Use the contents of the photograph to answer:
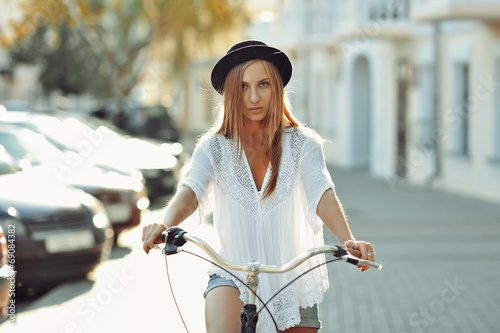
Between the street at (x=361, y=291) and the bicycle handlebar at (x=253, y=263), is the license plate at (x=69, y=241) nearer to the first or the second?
the street at (x=361, y=291)

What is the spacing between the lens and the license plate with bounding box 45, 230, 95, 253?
27.2 ft

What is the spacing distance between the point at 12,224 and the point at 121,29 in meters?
20.8

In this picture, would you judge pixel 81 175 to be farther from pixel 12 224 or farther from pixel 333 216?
pixel 333 216

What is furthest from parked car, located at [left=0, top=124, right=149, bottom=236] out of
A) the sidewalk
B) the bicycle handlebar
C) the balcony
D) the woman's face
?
the balcony

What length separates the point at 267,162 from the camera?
11.7 feet

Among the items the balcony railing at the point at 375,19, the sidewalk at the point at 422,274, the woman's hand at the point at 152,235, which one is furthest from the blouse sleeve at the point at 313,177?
the balcony railing at the point at 375,19

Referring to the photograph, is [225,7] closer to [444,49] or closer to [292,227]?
[444,49]

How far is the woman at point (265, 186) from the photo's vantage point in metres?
3.46

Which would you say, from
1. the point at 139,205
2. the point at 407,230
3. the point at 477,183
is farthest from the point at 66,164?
the point at 477,183

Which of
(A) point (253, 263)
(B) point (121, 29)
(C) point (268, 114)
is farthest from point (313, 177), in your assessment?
(B) point (121, 29)

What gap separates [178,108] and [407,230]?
49411mm

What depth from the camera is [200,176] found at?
11.5 feet

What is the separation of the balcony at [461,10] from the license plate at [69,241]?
33.0ft

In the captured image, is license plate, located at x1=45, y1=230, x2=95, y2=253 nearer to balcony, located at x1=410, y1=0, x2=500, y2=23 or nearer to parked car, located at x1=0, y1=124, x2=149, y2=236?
parked car, located at x1=0, y1=124, x2=149, y2=236
